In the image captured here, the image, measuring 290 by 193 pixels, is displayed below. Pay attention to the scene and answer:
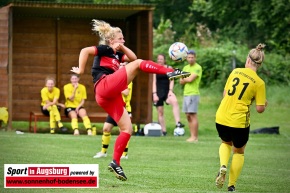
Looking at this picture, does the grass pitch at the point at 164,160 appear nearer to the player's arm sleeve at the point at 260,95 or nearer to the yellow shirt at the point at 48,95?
the player's arm sleeve at the point at 260,95

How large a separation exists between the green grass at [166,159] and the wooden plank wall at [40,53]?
3.51 feet

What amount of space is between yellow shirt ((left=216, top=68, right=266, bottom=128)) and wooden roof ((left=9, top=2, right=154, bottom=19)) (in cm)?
1147

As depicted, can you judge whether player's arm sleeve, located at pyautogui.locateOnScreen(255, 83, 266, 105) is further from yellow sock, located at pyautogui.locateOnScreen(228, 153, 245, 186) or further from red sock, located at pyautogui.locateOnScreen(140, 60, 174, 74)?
red sock, located at pyautogui.locateOnScreen(140, 60, 174, 74)

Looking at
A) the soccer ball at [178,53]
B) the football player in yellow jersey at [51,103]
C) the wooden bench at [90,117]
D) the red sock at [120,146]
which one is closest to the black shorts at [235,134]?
the red sock at [120,146]

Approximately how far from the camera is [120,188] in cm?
1163

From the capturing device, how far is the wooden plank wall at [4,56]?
2262 centimetres

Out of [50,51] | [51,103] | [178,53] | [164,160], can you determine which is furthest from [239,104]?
[50,51]

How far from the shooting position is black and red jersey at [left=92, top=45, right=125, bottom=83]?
12.5 m

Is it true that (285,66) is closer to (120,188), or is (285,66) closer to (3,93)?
(3,93)

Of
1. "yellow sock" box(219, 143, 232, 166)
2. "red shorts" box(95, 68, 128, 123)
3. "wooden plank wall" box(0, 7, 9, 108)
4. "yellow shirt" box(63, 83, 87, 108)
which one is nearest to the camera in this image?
"yellow sock" box(219, 143, 232, 166)

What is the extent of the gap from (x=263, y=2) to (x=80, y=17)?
10.7 meters

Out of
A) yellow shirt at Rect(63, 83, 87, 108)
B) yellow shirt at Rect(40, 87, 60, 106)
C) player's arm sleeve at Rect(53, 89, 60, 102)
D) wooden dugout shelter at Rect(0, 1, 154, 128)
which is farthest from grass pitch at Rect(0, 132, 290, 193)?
wooden dugout shelter at Rect(0, 1, 154, 128)

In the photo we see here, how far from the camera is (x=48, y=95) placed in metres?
23.3

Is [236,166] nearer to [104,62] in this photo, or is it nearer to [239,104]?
[239,104]
